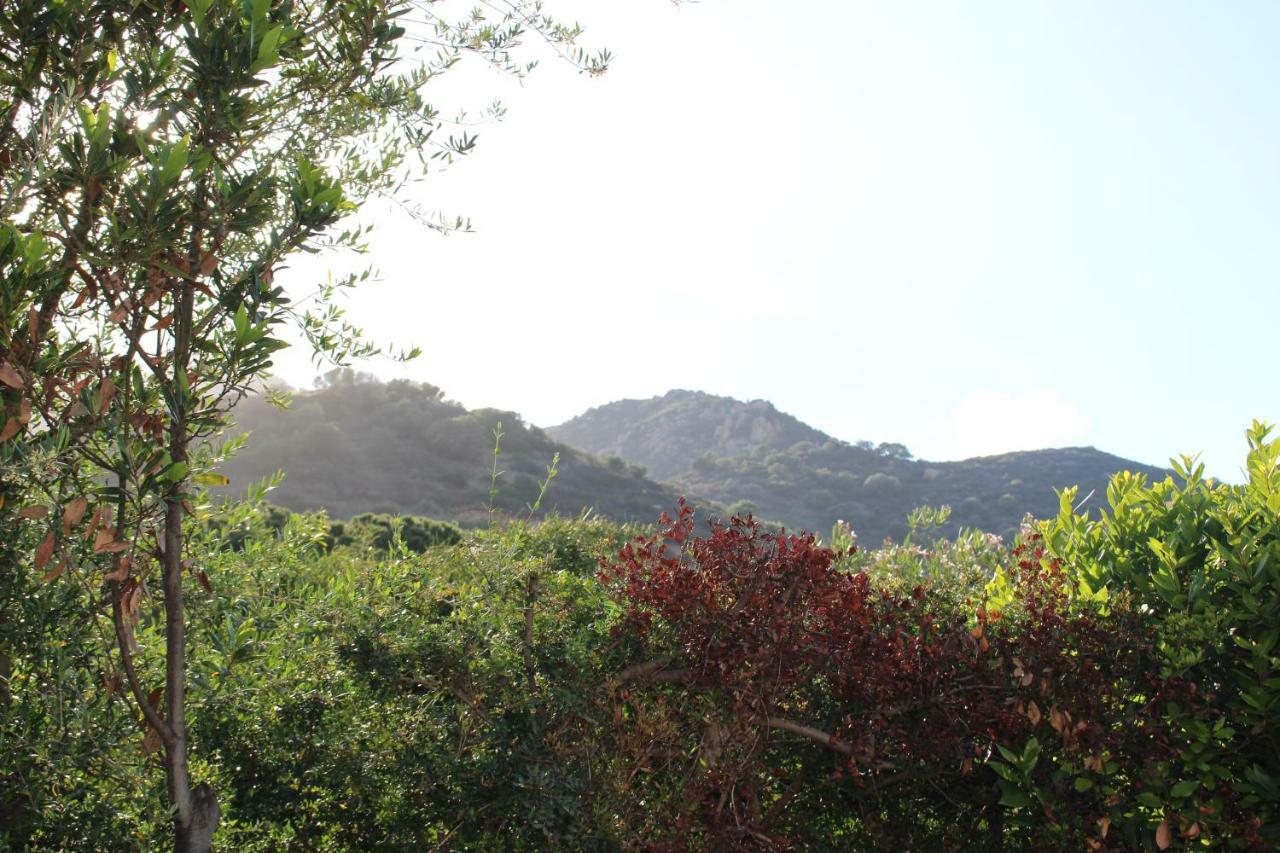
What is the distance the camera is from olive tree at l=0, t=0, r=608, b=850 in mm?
2633

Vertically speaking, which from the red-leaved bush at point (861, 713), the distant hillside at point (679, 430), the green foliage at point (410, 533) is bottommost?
the red-leaved bush at point (861, 713)

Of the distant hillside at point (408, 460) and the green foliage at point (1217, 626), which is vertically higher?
the distant hillside at point (408, 460)

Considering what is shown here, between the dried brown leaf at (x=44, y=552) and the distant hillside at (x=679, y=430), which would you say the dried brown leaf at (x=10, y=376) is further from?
the distant hillside at (x=679, y=430)

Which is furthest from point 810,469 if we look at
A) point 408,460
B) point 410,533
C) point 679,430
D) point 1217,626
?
point 1217,626

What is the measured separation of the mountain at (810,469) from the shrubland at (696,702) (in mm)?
62295

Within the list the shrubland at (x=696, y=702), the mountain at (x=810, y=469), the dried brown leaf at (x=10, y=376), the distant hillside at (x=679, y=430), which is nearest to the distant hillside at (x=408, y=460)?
the mountain at (x=810, y=469)

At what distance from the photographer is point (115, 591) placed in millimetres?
2982

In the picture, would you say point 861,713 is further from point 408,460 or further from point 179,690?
point 408,460

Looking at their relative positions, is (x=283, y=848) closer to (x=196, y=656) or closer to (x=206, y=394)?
(x=196, y=656)

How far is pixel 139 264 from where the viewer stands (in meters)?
2.79

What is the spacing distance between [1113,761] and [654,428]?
102 metres

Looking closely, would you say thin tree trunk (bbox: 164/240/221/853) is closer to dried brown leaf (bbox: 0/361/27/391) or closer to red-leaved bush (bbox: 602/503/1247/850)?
dried brown leaf (bbox: 0/361/27/391)

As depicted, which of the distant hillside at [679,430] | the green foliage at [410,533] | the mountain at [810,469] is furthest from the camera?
the distant hillside at [679,430]

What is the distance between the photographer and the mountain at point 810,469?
74500mm
